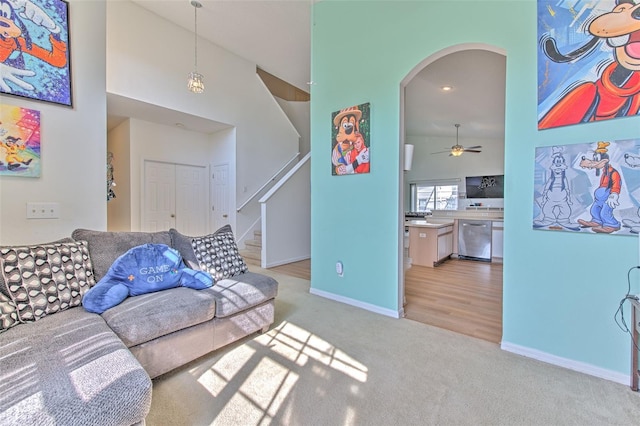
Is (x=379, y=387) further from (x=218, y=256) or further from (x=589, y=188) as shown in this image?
(x=589, y=188)

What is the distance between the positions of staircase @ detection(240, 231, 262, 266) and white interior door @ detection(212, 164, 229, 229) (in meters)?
0.74

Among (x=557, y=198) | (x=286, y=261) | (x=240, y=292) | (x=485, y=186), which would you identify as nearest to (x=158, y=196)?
(x=286, y=261)

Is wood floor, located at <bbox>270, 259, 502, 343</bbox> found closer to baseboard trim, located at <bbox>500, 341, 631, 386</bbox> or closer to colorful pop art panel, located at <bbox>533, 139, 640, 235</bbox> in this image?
baseboard trim, located at <bbox>500, 341, 631, 386</bbox>

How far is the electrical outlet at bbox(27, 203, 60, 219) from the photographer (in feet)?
7.24

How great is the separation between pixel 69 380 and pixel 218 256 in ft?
5.00

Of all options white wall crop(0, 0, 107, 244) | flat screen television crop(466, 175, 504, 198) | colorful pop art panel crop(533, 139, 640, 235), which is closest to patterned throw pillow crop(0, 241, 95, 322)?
white wall crop(0, 0, 107, 244)

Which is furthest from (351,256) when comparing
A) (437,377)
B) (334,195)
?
(437,377)

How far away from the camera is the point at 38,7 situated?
2.18 m

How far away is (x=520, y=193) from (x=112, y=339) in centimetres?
286

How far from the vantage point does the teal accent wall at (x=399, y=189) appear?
188 cm

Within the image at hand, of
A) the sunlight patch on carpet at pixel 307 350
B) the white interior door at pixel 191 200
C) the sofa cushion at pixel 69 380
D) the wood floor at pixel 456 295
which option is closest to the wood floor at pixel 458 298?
the wood floor at pixel 456 295

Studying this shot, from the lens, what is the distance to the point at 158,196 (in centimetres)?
556

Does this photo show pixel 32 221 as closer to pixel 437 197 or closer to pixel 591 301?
pixel 591 301

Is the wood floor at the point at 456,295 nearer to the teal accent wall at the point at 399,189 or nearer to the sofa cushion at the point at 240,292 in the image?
the teal accent wall at the point at 399,189
